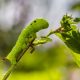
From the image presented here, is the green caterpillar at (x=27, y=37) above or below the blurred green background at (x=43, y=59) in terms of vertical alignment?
above

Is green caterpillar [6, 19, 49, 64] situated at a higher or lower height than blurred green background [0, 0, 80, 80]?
higher

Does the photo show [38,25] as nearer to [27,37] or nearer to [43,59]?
[27,37]

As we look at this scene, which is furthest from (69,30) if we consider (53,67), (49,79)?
(53,67)

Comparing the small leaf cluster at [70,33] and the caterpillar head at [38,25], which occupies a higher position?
the caterpillar head at [38,25]

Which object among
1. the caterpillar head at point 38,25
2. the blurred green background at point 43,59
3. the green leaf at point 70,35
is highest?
the caterpillar head at point 38,25

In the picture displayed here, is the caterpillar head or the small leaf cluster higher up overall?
the caterpillar head

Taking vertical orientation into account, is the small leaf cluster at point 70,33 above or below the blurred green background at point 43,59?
above

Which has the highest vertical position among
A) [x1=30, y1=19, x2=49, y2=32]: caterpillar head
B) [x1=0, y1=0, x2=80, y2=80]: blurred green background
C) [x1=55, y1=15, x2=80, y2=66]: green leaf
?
[x1=30, y1=19, x2=49, y2=32]: caterpillar head

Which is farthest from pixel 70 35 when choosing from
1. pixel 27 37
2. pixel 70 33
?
pixel 27 37
